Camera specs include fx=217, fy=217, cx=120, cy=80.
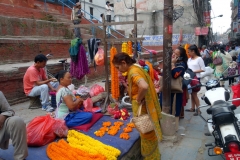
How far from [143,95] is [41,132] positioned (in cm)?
179

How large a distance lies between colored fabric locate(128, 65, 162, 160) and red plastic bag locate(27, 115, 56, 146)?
1.47 m

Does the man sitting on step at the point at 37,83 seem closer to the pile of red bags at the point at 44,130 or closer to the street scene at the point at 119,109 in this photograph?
the street scene at the point at 119,109

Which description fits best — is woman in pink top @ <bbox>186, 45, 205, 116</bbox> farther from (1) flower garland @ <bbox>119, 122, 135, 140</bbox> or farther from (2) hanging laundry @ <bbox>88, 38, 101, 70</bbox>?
(2) hanging laundry @ <bbox>88, 38, 101, 70</bbox>

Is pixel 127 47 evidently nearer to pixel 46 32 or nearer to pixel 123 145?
pixel 123 145

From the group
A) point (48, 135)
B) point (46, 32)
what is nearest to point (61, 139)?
point (48, 135)

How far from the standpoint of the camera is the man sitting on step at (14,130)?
2707 mm

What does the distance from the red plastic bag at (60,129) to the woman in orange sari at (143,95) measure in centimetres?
139

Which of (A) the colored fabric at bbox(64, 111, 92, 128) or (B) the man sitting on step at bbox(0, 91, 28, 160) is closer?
(B) the man sitting on step at bbox(0, 91, 28, 160)

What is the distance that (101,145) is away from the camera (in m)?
3.29

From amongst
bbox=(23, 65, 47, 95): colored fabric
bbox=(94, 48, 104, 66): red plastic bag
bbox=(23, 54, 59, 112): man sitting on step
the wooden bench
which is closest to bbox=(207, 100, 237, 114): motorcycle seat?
bbox=(94, 48, 104, 66): red plastic bag

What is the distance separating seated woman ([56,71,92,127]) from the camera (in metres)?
3.85

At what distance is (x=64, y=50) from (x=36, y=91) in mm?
4907

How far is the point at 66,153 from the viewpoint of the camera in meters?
3.05

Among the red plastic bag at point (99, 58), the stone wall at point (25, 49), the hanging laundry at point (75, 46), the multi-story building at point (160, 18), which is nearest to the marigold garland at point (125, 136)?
the red plastic bag at point (99, 58)
